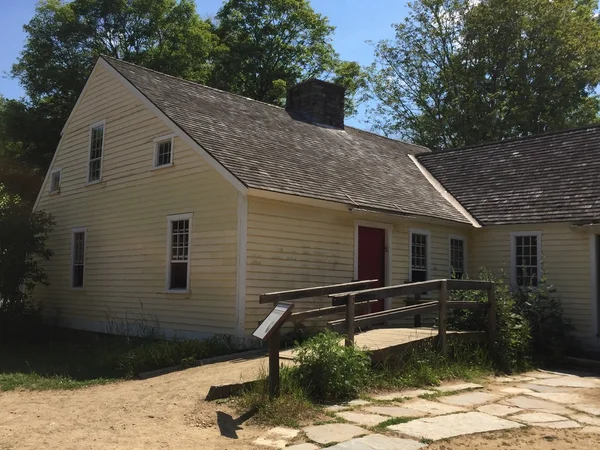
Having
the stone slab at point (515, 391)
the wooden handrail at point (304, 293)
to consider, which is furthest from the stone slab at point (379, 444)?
the stone slab at point (515, 391)

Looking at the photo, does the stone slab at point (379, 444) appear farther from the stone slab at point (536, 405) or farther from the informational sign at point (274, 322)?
the stone slab at point (536, 405)

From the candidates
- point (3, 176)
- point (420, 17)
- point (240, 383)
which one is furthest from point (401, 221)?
point (420, 17)

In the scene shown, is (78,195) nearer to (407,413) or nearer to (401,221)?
(401,221)

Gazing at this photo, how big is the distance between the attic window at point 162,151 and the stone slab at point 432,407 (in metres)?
8.43

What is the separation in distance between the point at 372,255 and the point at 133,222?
575cm

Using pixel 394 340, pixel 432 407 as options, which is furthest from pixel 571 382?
pixel 432 407

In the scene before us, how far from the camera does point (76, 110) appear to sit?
1722cm

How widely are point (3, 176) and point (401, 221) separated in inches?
862

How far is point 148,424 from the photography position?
6355 millimetres

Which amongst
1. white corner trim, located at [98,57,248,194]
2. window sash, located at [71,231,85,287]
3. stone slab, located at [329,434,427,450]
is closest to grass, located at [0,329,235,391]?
window sash, located at [71,231,85,287]

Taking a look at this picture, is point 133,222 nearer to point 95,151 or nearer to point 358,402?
point 95,151

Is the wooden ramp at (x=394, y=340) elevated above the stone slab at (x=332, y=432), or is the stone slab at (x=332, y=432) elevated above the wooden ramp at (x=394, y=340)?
the wooden ramp at (x=394, y=340)

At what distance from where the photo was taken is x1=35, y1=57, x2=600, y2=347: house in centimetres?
1170

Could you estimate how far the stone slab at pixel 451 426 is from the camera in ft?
18.7
